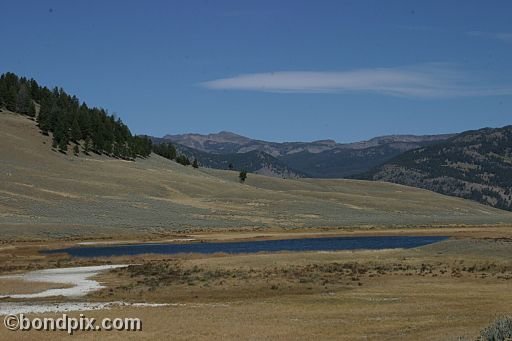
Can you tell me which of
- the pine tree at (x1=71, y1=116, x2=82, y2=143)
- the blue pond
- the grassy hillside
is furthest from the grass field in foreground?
the pine tree at (x1=71, y1=116, x2=82, y2=143)

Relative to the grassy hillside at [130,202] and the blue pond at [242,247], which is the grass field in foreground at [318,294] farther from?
the grassy hillside at [130,202]

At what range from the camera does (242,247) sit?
8281cm

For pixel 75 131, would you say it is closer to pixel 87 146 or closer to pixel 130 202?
pixel 87 146

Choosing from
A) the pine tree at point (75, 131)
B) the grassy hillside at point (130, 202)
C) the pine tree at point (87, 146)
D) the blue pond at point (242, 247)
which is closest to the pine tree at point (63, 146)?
the grassy hillside at point (130, 202)

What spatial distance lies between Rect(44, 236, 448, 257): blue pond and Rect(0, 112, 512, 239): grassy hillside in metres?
15.3

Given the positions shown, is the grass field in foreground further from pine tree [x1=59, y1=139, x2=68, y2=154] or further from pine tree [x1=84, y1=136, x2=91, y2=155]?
pine tree [x1=84, y1=136, x2=91, y2=155]

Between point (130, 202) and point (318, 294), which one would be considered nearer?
point (318, 294)

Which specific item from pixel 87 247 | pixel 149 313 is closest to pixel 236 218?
pixel 87 247

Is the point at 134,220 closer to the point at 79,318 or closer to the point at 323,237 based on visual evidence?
the point at 323,237

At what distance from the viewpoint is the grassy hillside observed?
107312mm

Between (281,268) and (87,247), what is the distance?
3873cm

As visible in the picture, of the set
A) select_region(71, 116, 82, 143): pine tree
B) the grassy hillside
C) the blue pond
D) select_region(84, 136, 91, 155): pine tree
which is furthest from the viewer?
select_region(71, 116, 82, 143): pine tree

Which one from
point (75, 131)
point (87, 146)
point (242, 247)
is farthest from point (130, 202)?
point (75, 131)

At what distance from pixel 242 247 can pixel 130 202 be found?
5551 centimetres
